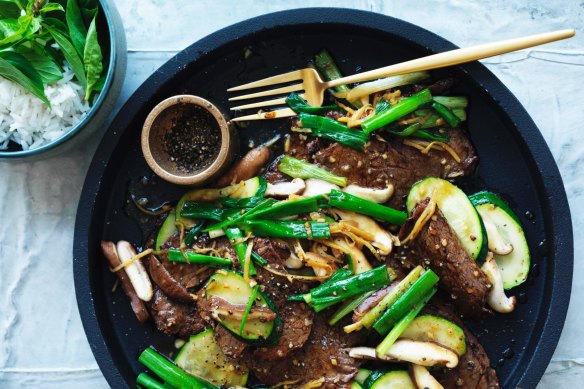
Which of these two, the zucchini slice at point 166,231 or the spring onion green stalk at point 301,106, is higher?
the spring onion green stalk at point 301,106

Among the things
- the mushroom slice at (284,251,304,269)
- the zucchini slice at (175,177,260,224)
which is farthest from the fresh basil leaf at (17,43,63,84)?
the mushroom slice at (284,251,304,269)

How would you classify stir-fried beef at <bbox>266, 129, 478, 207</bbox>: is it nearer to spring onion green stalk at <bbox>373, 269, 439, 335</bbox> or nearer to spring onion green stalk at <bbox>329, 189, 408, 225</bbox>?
spring onion green stalk at <bbox>329, 189, 408, 225</bbox>

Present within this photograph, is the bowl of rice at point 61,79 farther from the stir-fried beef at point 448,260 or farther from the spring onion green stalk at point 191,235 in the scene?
the stir-fried beef at point 448,260

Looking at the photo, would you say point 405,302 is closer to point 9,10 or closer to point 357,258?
point 357,258

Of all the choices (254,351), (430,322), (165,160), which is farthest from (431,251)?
(165,160)

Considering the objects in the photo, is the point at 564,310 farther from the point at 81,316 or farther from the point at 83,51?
the point at 83,51

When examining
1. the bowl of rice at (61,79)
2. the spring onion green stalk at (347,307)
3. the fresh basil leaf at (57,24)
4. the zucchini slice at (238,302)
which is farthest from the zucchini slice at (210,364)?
the fresh basil leaf at (57,24)

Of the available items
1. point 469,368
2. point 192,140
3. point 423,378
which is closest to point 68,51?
point 192,140
